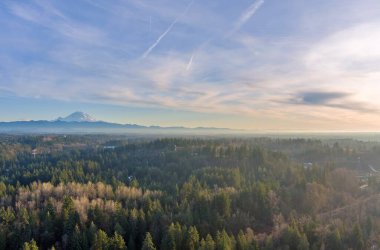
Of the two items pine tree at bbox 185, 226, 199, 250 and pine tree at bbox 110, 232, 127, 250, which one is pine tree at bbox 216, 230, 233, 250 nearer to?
pine tree at bbox 185, 226, 199, 250

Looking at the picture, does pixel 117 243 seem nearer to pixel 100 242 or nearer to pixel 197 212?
pixel 100 242

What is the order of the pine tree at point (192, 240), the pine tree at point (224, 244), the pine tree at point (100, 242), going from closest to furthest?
the pine tree at point (224, 244)
the pine tree at point (100, 242)
the pine tree at point (192, 240)

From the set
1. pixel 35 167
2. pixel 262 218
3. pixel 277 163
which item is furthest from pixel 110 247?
pixel 35 167

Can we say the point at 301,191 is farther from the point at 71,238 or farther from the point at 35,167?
the point at 35,167

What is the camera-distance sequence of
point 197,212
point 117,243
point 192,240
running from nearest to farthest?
point 117,243
point 192,240
point 197,212

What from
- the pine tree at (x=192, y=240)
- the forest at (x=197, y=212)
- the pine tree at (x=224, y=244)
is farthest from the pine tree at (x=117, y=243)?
the pine tree at (x=224, y=244)

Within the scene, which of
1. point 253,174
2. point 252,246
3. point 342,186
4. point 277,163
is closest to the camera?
point 252,246

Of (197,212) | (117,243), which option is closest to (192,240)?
(117,243)

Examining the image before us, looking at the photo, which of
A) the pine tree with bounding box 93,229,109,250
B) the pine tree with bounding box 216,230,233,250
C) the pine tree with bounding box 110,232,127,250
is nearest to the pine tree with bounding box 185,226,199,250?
the pine tree with bounding box 216,230,233,250

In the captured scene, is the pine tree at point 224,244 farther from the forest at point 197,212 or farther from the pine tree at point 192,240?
the pine tree at point 192,240

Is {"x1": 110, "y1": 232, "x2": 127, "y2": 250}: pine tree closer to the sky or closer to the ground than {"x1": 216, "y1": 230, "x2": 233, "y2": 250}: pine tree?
closer to the ground

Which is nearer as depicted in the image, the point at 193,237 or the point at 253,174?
the point at 193,237
